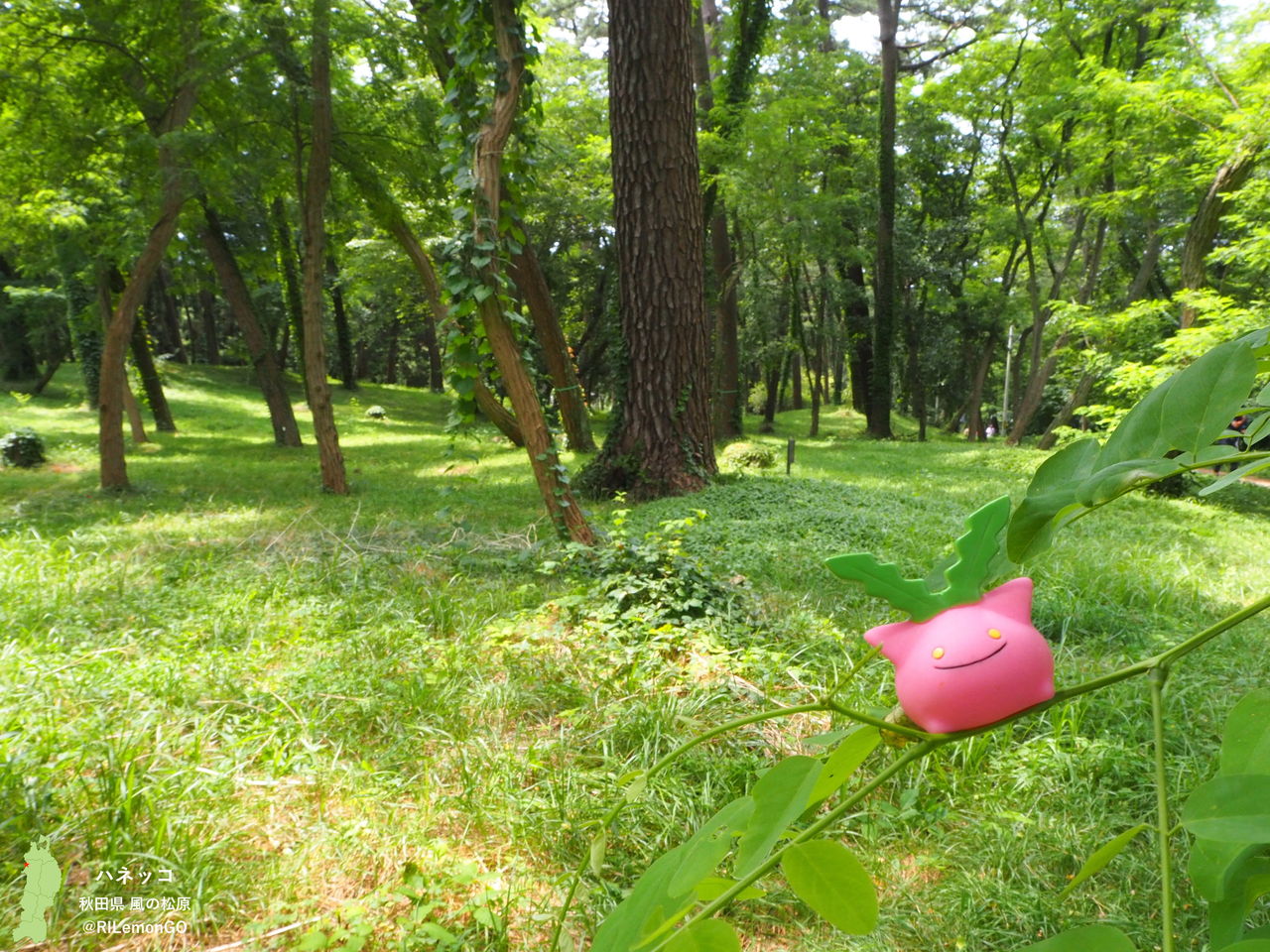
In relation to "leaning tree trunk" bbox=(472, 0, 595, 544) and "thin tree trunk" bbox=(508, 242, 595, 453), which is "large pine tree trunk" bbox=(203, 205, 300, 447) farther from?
"leaning tree trunk" bbox=(472, 0, 595, 544)

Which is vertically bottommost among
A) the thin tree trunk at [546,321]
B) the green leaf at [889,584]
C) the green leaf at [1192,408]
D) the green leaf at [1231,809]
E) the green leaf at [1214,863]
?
the green leaf at [1214,863]

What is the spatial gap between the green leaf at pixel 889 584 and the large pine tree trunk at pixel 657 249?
19.7 ft

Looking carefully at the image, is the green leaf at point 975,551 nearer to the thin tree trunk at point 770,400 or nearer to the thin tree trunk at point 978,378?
the thin tree trunk at point 770,400

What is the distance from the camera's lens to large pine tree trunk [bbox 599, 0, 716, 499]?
6.24 m

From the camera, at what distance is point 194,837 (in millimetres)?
1944

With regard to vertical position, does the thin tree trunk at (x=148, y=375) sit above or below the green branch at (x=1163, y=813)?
above

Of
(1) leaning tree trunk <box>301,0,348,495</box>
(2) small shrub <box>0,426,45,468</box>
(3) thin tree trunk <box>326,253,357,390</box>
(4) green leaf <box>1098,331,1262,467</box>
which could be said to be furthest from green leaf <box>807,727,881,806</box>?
(3) thin tree trunk <box>326,253,357,390</box>

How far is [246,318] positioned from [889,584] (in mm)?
13747

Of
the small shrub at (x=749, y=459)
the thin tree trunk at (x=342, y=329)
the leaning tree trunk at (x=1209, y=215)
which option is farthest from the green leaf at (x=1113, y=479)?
the thin tree trunk at (x=342, y=329)

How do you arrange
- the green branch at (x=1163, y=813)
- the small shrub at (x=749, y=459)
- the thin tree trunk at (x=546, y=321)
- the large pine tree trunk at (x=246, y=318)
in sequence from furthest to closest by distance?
the large pine tree trunk at (x=246, y=318)
the small shrub at (x=749, y=459)
the thin tree trunk at (x=546, y=321)
the green branch at (x=1163, y=813)

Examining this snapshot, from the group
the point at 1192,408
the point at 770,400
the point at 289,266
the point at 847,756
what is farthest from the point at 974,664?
the point at 770,400

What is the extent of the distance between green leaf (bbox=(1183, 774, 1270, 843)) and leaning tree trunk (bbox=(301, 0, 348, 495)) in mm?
8003

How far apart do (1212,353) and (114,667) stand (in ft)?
11.5

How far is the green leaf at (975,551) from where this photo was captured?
51 centimetres
